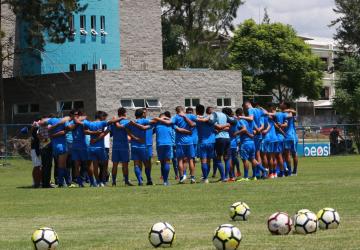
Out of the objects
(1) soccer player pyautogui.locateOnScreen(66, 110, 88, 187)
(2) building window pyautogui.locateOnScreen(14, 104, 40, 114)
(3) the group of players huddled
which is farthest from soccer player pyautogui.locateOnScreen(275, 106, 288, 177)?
(2) building window pyautogui.locateOnScreen(14, 104, 40, 114)

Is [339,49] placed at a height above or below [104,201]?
above

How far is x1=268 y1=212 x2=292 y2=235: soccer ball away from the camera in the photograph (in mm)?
11750

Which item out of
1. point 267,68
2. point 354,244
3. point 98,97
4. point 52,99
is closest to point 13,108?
point 52,99

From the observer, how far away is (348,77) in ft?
196

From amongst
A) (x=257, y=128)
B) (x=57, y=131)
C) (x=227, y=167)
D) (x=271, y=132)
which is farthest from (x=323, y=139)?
(x=57, y=131)

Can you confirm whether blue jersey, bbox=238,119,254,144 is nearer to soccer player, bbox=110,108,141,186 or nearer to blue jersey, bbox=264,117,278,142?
blue jersey, bbox=264,117,278,142

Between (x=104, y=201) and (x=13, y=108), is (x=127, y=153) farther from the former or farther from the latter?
(x=13, y=108)

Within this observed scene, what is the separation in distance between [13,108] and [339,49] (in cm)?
4802

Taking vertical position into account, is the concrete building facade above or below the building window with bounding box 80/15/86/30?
below

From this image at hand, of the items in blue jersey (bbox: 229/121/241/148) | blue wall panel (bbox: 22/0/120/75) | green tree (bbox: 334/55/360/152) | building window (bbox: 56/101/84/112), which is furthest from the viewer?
blue wall panel (bbox: 22/0/120/75)

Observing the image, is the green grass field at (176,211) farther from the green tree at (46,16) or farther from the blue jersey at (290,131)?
the green tree at (46,16)

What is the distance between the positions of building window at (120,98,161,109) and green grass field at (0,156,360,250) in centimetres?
2684

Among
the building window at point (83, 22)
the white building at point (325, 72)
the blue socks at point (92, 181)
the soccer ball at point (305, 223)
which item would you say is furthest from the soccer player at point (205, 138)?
the white building at point (325, 72)

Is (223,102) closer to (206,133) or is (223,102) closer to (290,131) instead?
(290,131)
